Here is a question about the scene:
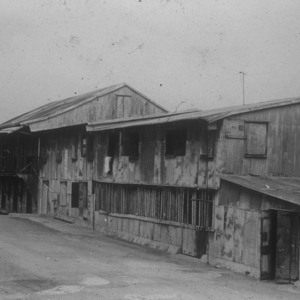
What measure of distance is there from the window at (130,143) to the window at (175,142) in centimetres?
259

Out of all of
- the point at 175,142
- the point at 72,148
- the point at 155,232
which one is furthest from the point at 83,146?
the point at 175,142

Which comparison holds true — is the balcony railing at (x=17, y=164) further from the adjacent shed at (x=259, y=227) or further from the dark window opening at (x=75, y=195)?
the adjacent shed at (x=259, y=227)

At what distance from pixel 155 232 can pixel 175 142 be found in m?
3.97

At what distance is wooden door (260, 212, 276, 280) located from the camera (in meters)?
17.5

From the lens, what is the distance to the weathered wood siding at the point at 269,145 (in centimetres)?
1964

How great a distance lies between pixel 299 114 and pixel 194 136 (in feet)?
13.6

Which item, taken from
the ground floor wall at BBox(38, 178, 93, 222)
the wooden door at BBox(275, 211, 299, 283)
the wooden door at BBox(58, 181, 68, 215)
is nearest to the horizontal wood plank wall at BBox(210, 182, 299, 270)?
the wooden door at BBox(275, 211, 299, 283)

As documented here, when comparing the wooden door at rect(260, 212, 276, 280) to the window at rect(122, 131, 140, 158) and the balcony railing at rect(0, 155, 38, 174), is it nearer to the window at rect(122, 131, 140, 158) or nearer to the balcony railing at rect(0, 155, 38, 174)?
the window at rect(122, 131, 140, 158)

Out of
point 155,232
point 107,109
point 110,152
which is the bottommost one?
point 155,232

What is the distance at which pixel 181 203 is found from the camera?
21.6 metres

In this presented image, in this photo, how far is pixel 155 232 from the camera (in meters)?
23.1

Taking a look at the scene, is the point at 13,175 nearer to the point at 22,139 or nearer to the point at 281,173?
the point at 22,139

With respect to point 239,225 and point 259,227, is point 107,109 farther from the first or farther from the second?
point 259,227

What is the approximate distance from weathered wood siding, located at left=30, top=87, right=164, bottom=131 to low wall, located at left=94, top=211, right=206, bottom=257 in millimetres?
8856
